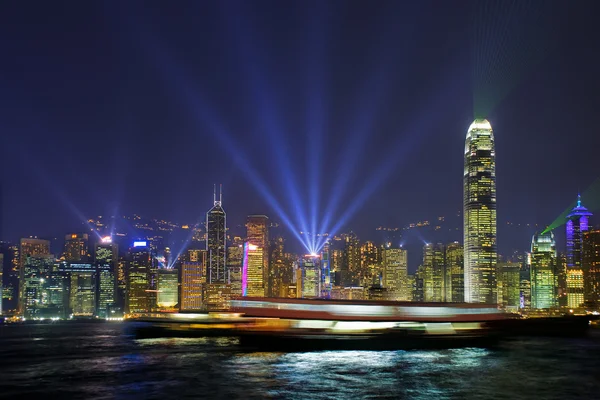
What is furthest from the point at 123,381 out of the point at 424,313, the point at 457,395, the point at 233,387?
the point at 424,313

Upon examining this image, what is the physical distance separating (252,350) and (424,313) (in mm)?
23439

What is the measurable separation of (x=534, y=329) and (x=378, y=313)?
6456 centimetres

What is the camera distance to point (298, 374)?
48.4 m

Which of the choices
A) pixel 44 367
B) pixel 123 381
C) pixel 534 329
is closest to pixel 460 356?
pixel 123 381

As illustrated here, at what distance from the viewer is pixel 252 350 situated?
A: 71.0 m

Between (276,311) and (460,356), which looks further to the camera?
(276,311)

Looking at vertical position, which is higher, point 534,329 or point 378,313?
point 378,313

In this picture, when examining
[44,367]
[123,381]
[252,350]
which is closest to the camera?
[123,381]

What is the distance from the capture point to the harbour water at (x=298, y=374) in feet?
134

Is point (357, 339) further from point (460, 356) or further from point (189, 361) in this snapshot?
point (189, 361)

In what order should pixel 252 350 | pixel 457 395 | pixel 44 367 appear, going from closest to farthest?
pixel 457 395
pixel 44 367
pixel 252 350

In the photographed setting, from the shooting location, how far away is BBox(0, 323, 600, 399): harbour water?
40.8m

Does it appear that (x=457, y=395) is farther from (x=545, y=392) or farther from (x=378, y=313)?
(x=378, y=313)

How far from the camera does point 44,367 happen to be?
184 feet
